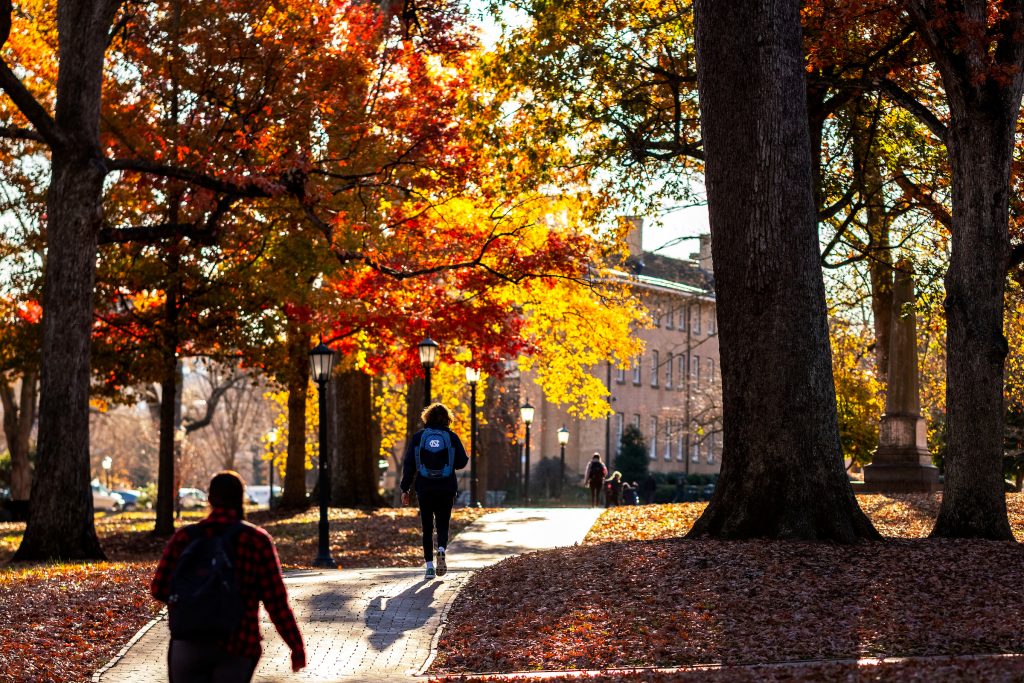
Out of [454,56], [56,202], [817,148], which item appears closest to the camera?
[56,202]

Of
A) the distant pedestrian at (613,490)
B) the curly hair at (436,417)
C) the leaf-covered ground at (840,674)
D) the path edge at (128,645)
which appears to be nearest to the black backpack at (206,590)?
the leaf-covered ground at (840,674)

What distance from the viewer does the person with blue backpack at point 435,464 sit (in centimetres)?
1356

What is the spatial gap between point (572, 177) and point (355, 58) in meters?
4.09

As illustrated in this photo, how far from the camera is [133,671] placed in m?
10.0

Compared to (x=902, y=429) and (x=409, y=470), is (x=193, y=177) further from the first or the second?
(x=902, y=429)

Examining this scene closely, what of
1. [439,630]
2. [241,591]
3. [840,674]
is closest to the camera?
[241,591]

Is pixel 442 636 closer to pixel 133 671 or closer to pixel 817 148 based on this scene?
pixel 133 671

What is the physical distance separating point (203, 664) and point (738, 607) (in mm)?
5637

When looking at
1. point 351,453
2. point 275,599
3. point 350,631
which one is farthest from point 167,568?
point 351,453

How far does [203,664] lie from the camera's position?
5.88 metres

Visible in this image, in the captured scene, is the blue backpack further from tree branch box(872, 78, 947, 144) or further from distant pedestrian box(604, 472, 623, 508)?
distant pedestrian box(604, 472, 623, 508)

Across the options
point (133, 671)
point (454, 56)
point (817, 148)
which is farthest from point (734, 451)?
point (454, 56)

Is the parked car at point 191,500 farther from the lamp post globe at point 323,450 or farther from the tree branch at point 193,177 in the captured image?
the lamp post globe at point 323,450


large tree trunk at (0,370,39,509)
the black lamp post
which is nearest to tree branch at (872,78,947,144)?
the black lamp post
